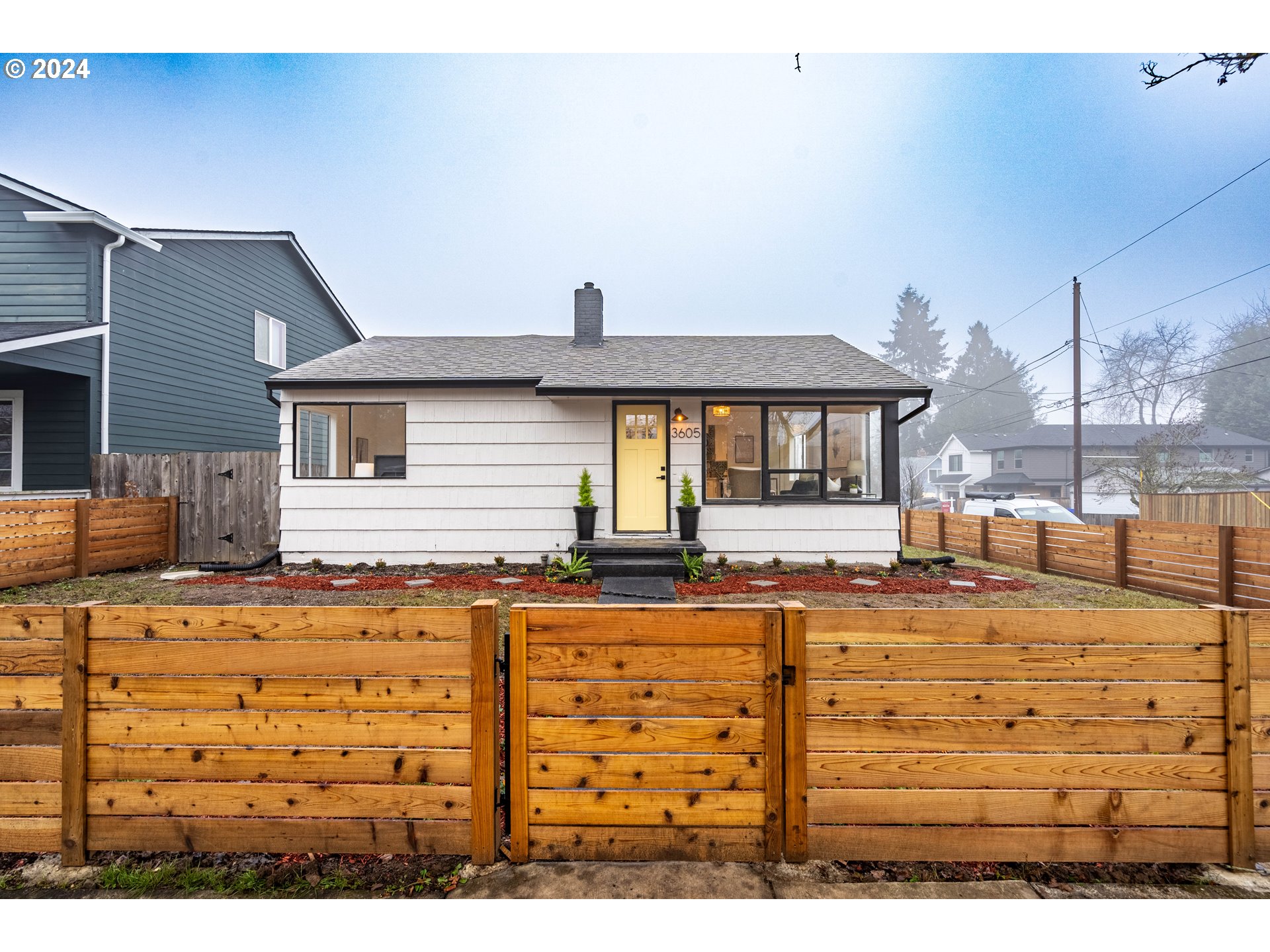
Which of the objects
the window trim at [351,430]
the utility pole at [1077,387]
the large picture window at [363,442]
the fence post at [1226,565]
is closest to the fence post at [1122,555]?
the fence post at [1226,565]

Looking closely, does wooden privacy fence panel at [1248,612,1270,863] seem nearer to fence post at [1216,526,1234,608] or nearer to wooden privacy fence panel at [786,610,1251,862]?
wooden privacy fence panel at [786,610,1251,862]

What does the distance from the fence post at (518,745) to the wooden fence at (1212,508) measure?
588 inches

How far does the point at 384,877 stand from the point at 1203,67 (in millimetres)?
9016

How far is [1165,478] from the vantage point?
73.3 ft

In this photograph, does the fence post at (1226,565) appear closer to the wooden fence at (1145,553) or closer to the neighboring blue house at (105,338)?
the wooden fence at (1145,553)

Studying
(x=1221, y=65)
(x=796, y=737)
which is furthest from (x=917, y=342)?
(x=796, y=737)

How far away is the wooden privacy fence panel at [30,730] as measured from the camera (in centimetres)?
202

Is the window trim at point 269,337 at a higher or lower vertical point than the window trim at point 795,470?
higher

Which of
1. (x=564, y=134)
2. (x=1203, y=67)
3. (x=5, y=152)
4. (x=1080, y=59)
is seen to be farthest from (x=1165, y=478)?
(x=5, y=152)

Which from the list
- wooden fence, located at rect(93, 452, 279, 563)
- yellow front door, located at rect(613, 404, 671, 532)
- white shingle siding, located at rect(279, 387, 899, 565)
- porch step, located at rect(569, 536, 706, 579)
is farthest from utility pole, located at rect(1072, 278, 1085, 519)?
wooden fence, located at rect(93, 452, 279, 563)

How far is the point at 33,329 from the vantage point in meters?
8.77

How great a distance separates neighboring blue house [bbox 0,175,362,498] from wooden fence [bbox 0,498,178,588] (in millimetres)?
2341

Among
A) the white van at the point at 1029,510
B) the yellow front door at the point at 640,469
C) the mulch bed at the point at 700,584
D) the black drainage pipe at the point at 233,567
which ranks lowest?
the mulch bed at the point at 700,584

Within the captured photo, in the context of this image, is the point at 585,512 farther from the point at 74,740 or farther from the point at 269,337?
the point at 269,337
